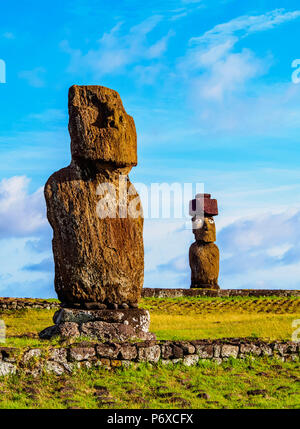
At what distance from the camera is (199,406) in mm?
7375

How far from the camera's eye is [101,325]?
33.2 ft

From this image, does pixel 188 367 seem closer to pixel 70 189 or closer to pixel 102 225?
pixel 102 225

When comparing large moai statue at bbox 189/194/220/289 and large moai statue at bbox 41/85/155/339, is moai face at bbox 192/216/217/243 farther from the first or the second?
large moai statue at bbox 41/85/155/339

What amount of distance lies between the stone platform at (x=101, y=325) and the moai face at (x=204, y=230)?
688 inches

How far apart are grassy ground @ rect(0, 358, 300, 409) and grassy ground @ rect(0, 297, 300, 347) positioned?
1.19 meters

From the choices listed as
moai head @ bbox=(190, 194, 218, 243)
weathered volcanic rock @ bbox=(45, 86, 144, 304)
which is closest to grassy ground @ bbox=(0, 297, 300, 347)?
weathered volcanic rock @ bbox=(45, 86, 144, 304)

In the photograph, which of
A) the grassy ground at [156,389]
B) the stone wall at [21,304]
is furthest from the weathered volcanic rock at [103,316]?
the stone wall at [21,304]

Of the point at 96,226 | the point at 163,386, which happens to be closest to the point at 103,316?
the point at 96,226

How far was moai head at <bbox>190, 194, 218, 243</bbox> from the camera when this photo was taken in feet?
91.5

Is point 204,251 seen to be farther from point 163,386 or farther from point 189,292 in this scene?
point 163,386

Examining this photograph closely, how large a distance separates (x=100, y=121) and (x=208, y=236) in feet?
58.8

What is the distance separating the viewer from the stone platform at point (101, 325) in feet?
33.0

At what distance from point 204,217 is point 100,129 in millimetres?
18543
